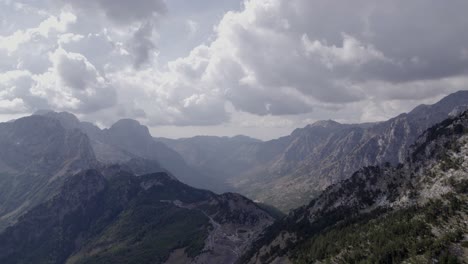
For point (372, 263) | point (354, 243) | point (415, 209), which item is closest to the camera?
point (372, 263)

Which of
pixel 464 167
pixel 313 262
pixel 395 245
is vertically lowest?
pixel 313 262

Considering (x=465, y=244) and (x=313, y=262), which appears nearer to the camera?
(x=465, y=244)

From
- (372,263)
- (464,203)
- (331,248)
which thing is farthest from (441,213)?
(331,248)

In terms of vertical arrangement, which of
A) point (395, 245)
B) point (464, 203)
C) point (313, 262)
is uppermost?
point (464, 203)

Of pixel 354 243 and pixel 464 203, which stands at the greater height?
pixel 464 203

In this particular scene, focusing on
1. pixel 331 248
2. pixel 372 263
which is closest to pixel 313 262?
pixel 331 248

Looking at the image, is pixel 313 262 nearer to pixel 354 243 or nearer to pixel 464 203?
pixel 354 243

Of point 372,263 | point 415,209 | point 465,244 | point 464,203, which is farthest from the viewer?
point 415,209

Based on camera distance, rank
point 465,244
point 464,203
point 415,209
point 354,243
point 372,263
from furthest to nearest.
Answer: point 415,209 → point 354,243 → point 464,203 → point 372,263 → point 465,244

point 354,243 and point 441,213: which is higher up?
point 441,213
